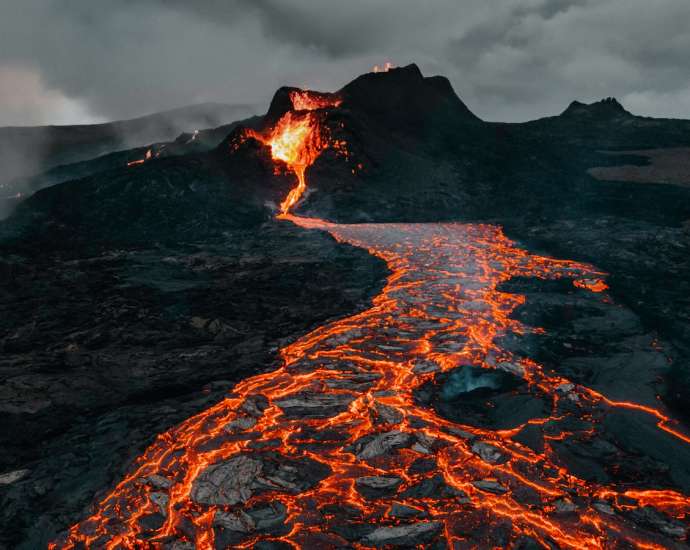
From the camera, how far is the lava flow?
5711 millimetres

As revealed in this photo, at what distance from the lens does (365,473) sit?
6836mm

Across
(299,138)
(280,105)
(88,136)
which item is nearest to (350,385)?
(299,138)

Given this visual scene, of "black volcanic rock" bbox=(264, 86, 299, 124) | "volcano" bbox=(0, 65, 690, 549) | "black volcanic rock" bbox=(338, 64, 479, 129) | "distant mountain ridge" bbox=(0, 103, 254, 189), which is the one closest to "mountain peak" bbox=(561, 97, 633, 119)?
"black volcanic rock" bbox=(338, 64, 479, 129)

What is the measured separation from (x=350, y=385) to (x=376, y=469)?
2.76 metres

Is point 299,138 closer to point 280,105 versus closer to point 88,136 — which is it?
point 280,105

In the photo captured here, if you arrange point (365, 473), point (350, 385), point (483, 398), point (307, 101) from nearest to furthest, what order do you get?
point (365, 473), point (483, 398), point (350, 385), point (307, 101)

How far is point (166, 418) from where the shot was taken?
27.9 feet

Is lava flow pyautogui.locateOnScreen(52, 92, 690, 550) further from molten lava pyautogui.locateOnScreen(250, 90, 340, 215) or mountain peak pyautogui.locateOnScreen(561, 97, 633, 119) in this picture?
mountain peak pyautogui.locateOnScreen(561, 97, 633, 119)

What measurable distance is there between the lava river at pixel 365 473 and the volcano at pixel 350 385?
38 mm

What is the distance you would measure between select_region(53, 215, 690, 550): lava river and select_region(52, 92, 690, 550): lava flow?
25 millimetres

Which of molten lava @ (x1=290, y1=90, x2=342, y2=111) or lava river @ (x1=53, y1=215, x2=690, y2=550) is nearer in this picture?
lava river @ (x1=53, y1=215, x2=690, y2=550)

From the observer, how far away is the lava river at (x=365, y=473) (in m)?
5.70

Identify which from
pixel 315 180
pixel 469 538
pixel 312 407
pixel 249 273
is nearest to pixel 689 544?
pixel 469 538

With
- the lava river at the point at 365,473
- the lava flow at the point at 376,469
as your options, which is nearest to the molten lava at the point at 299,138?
the lava flow at the point at 376,469
